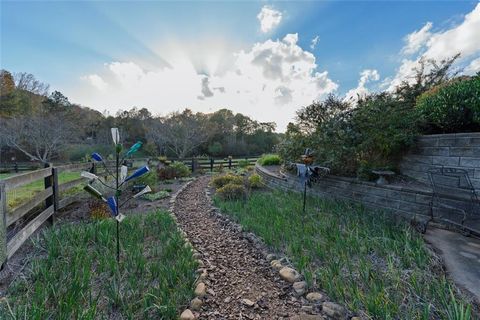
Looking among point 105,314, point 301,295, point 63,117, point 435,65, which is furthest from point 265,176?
point 63,117

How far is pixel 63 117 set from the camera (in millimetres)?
18500

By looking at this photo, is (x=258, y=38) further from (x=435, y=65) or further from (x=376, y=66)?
(x=435, y=65)

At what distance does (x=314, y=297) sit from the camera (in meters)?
2.01

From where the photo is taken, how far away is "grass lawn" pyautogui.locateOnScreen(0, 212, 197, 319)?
171 cm

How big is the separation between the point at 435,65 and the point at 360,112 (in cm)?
634

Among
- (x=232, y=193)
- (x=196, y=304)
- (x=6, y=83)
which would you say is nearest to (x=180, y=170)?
(x=232, y=193)

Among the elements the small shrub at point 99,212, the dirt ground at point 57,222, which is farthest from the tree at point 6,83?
the small shrub at point 99,212

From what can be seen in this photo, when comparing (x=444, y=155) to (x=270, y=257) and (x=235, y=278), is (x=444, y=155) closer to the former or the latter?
(x=270, y=257)

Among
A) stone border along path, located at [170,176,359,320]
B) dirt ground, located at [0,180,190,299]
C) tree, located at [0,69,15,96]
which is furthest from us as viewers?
tree, located at [0,69,15,96]

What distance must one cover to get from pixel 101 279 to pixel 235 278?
139 cm

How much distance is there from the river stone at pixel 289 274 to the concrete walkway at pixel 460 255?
1.43 m

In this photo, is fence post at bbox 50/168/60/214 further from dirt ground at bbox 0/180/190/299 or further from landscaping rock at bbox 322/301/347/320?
landscaping rock at bbox 322/301/347/320

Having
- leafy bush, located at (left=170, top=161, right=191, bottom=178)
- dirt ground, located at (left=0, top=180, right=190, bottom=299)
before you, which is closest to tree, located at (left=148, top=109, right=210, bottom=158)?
leafy bush, located at (left=170, top=161, right=191, bottom=178)

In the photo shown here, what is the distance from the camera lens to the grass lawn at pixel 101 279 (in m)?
1.71
